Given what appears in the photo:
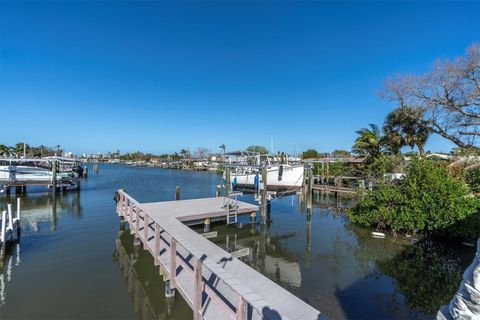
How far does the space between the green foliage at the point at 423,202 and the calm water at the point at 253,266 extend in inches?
44.2

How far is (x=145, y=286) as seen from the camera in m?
7.15

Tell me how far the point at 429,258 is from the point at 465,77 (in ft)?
45.4

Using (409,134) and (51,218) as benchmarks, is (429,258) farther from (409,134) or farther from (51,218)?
(409,134)

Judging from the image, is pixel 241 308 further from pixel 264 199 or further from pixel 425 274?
pixel 264 199

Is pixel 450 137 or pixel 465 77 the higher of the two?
pixel 465 77

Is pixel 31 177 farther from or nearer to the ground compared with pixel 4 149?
nearer to the ground

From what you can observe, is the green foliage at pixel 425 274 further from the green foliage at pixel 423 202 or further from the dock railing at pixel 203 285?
the dock railing at pixel 203 285

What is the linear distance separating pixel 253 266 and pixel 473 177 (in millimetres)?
13812

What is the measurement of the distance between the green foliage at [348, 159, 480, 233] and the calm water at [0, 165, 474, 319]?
3.68 ft

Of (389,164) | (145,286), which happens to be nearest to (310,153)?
(389,164)

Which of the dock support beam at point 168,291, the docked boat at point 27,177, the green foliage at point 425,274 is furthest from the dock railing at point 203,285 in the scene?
the docked boat at point 27,177

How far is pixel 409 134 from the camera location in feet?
84.2

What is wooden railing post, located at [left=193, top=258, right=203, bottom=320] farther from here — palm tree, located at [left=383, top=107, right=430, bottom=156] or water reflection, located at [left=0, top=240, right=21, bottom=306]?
palm tree, located at [left=383, top=107, right=430, bottom=156]

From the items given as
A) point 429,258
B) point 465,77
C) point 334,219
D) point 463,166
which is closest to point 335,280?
point 429,258
